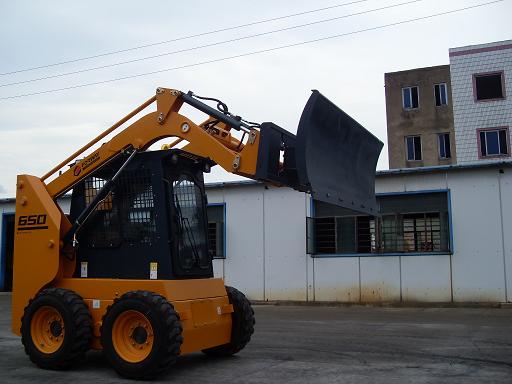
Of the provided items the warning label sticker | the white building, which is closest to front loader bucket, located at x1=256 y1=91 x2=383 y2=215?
the warning label sticker

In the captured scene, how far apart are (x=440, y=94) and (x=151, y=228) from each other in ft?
121

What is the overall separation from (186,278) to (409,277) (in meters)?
11.8

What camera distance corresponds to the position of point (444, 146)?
4128cm

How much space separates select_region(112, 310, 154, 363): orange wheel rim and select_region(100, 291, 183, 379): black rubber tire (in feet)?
0.19

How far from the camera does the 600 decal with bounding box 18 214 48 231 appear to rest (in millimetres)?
8578

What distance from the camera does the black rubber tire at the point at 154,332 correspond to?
6.97 meters

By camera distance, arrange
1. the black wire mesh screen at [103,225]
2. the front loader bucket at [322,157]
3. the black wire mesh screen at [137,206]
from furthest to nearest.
Answer: the black wire mesh screen at [103,225]
the black wire mesh screen at [137,206]
the front loader bucket at [322,157]

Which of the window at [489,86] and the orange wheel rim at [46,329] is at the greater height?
the window at [489,86]

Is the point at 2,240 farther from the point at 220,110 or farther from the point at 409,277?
the point at 220,110

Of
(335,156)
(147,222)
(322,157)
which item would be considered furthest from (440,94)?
(147,222)

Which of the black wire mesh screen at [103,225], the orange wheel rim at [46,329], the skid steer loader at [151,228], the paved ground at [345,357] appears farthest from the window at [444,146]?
the orange wheel rim at [46,329]

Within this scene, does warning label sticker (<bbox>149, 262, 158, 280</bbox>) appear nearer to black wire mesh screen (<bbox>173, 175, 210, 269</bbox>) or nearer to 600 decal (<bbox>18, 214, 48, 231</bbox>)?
black wire mesh screen (<bbox>173, 175, 210, 269</bbox>)

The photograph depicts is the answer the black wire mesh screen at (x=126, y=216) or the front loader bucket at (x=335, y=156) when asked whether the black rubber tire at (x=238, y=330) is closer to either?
Answer: the black wire mesh screen at (x=126, y=216)

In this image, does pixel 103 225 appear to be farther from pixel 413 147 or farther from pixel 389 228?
pixel 413 147
